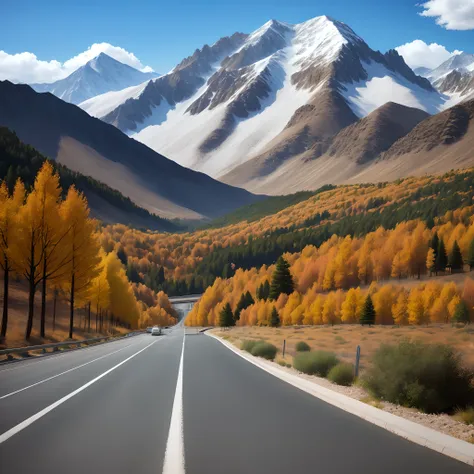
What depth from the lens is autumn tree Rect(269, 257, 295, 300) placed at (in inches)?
4161

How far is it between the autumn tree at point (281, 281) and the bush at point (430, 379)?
301ft

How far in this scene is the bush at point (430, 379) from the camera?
12.5 metres

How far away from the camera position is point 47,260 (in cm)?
4034

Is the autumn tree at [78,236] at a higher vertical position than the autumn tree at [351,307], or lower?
higher

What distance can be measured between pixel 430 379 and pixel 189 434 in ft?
18.0

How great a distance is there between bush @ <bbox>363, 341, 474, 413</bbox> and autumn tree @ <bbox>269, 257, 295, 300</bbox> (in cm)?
9187

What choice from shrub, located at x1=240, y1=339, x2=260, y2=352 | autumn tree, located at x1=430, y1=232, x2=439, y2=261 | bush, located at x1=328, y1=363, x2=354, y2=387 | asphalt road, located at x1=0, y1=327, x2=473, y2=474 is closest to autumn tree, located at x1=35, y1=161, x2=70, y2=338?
shrub, located at x1=240, y1=339, x2=260, y2=352

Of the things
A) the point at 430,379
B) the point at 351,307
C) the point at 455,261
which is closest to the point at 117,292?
the point at 351,307

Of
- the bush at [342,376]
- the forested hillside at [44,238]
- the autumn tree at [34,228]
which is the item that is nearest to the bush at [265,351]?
the bush at [342,376]

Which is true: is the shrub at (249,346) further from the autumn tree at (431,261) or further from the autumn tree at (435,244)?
the autumn tree at (435,244)

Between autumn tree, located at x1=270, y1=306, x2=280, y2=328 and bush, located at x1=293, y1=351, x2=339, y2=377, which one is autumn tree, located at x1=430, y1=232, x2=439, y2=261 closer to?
autumn tree, located at x1=270, y1=306, x2=280, y2=328

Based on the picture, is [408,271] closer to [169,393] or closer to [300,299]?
[300,299]

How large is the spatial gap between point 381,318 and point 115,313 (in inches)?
1890

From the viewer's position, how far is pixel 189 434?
10.1m
